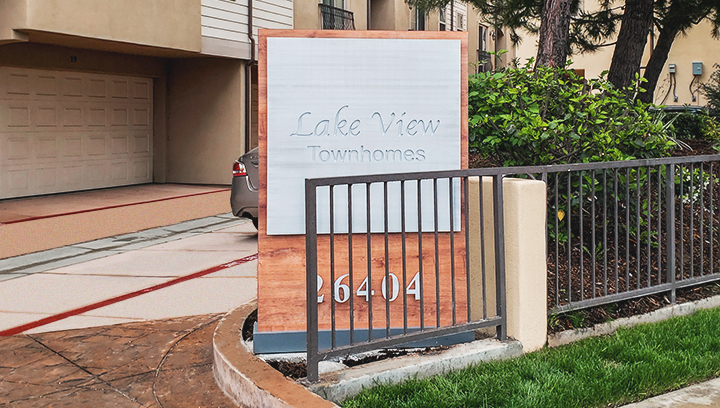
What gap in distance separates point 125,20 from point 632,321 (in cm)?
1033

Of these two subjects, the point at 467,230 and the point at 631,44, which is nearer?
the point at 467,230

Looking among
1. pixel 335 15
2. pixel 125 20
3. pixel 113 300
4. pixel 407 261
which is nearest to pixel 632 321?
pixel 407 261

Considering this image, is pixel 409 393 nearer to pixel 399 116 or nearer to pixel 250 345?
pixel 250 345

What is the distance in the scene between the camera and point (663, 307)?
5496mm

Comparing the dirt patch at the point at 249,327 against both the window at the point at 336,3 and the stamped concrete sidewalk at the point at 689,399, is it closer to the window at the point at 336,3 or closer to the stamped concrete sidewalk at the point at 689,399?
the stamped concrete sidewalk at the point at 689,399

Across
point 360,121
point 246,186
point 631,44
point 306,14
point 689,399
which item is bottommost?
point 689,399

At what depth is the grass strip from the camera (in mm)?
3785

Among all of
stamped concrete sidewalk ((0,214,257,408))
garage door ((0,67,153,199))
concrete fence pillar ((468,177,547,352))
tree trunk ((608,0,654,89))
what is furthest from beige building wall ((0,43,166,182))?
concrete fence pillar ((468,177,547,352))

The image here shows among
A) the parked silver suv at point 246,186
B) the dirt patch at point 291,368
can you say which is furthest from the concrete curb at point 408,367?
the parked silver suv at point 246,186

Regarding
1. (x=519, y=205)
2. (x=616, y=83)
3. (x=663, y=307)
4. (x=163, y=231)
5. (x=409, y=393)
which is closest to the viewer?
(x=409, y=393)

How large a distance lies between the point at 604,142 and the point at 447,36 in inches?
73.6

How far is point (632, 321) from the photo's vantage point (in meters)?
5.21

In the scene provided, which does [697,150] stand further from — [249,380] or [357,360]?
[249,380]

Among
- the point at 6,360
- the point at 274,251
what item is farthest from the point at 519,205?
the point at 6,360
